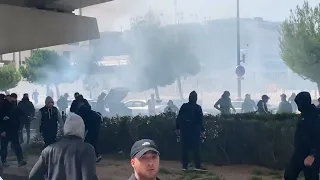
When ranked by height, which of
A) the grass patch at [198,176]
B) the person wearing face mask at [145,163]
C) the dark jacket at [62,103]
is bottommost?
the grass patch at [198,176]

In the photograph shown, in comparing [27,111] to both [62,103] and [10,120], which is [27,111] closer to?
[10,120]

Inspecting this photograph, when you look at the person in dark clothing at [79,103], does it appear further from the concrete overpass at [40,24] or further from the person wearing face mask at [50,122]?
the concrete overpass at [40,24]

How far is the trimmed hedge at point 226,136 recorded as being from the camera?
10.8 m

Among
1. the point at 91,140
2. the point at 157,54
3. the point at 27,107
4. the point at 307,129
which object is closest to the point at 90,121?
the point at 91,140

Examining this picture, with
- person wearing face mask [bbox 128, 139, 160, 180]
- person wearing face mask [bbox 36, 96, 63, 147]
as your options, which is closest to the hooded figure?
person wearing face mask [bbox 128, 139, 160, 180]

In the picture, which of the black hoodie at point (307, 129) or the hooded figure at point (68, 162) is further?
the black hoodie at point (307, 129)

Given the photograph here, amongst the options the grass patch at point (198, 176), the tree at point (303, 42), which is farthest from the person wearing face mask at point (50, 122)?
the tree at point (303, 42)

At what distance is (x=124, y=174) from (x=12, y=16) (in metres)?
7.73

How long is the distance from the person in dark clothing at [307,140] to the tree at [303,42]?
22.9m

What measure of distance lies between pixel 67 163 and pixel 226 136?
753 centimetres

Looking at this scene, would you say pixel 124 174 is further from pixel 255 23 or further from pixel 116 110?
pixel 255 23

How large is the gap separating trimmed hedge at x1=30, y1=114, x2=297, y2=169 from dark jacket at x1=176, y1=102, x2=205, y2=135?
1.25 metres

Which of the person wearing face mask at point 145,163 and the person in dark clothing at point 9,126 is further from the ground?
the person wearing face mask at point 145,163

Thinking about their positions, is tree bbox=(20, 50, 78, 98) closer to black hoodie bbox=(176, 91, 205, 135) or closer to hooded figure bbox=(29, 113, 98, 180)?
black hoodie bbox=(176, 91, 205, 135)
